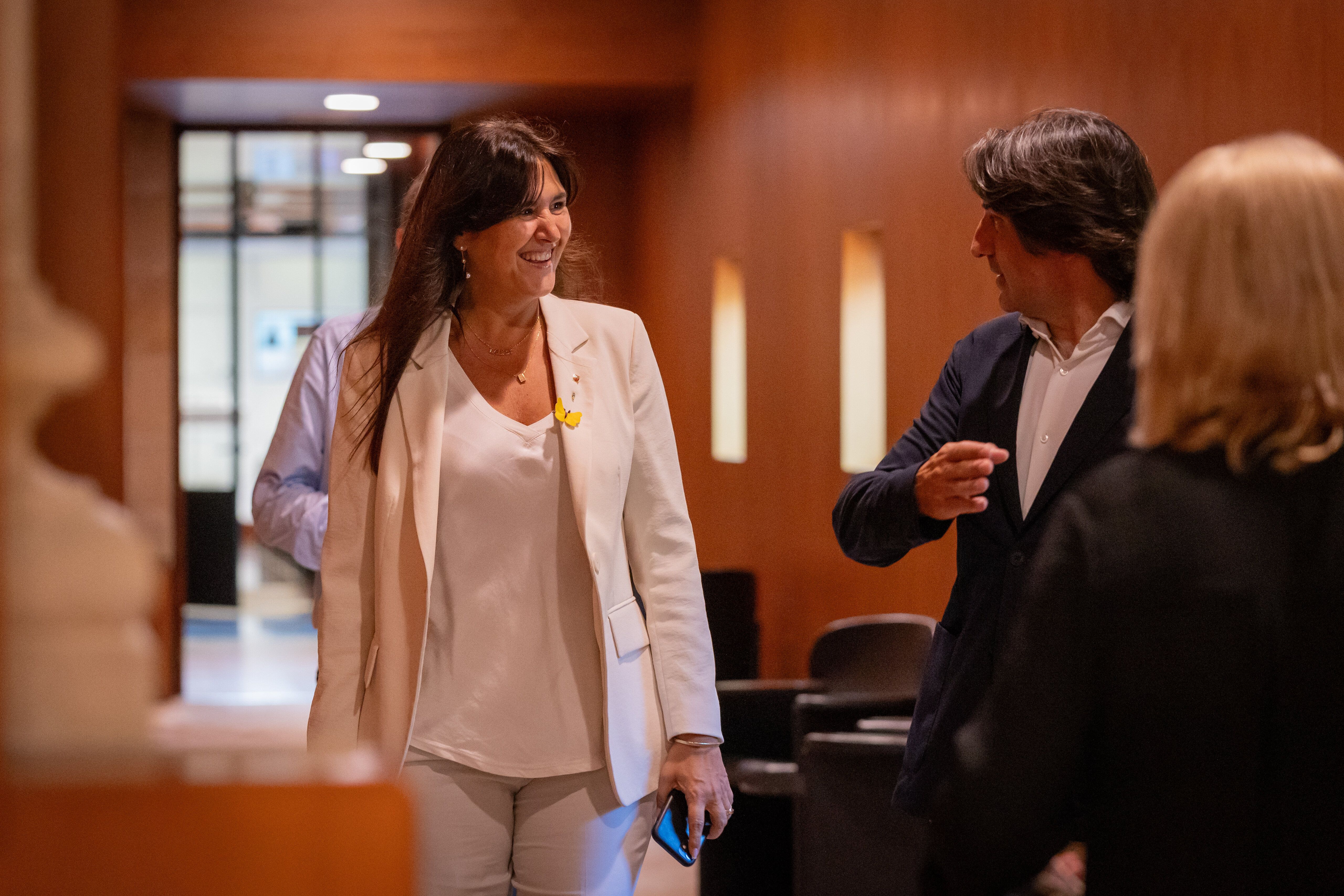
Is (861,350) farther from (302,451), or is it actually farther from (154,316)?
(154,316)

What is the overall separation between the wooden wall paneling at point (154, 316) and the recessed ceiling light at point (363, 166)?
134 centimetres

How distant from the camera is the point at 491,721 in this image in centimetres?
221

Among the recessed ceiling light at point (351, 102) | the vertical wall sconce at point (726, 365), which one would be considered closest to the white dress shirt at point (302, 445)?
the vertical wall sconce at point (726, 365)

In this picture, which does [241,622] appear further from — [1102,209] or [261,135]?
[1102,209]

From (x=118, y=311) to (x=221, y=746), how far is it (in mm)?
328

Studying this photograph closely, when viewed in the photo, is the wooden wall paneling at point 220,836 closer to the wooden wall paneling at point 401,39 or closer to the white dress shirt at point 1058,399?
the white dress shirt at point 1058,399

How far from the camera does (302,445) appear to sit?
11.1 feet

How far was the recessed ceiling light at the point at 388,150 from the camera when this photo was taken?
9820 millimetres

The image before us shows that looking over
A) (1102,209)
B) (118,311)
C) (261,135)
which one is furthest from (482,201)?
(261,135)

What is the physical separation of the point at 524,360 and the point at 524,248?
0.20 m

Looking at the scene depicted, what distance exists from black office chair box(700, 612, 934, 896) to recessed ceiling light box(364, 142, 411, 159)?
6288 millimetres

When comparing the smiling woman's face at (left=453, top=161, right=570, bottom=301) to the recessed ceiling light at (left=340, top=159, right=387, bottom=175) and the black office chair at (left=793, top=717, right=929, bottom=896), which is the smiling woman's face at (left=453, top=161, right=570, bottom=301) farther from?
the recessed ceiling light at (left=340, top=159, right=387, bottom=175)

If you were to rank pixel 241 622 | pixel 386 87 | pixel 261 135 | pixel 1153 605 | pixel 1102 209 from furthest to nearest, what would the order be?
1. pixel 241 622
2. pixel 261 135
3. pixel 386 87
4. pixel 1102 209
5. pixel 1153 605

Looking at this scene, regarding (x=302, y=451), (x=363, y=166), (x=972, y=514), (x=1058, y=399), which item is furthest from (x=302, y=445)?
(x=363, y=166)
